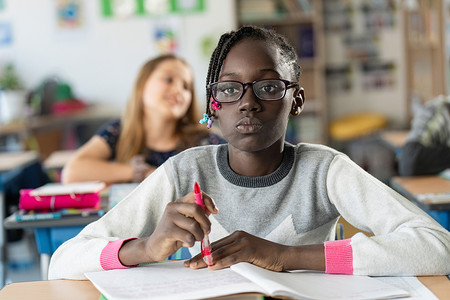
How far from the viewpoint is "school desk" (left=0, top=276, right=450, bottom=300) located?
114 centimetres

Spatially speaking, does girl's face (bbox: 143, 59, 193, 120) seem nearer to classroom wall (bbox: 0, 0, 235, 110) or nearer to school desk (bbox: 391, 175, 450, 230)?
school desk (bbox: 391, 175, 450, 230)

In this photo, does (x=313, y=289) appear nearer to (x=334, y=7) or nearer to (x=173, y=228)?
(x=173, y=228)

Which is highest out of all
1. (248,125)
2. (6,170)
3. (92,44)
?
(92,44)

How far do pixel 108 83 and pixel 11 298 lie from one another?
5264 millimetres

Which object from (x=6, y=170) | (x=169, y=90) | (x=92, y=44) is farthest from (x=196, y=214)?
(x=92, y=44)

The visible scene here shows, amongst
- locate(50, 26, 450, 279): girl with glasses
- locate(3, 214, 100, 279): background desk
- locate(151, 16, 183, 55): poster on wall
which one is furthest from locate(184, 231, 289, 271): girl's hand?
locate(151, 16, 183, 55): poster on wall

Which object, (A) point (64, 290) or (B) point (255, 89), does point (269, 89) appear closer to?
(B) point (255, 89)

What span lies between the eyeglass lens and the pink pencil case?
1082 millimetres

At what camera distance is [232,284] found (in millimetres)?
1043

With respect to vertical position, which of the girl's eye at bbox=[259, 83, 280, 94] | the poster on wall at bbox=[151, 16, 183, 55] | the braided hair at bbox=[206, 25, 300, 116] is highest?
the poster on wall at bbox=[151, 16, 183, 55]

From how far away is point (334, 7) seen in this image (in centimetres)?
663

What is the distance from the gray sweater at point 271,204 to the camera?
4.26 feet

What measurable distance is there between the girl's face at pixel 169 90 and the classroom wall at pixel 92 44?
123 inches

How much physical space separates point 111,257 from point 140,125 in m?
1.79
